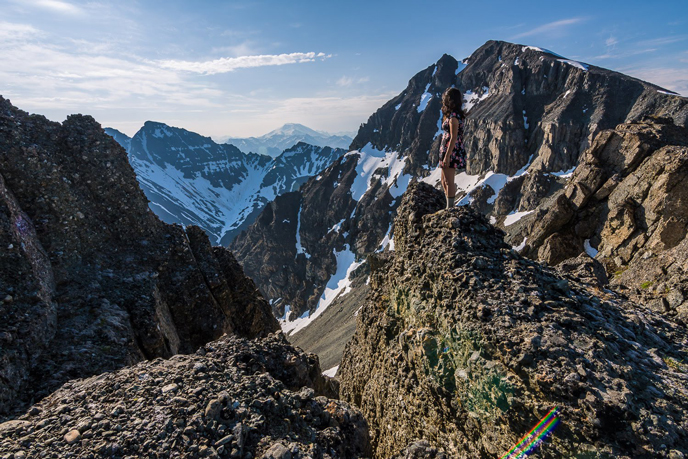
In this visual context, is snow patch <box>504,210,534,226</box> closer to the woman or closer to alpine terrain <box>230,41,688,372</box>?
alpine terrain <box>230,41,688,372</box>

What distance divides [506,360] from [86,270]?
15424 mm

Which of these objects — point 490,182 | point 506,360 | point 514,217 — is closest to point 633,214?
point 506,360

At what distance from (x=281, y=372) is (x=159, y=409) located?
11.8ft

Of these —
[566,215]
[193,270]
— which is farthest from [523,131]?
[193,270]

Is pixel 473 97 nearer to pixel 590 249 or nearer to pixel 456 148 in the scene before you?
pixel 590 249

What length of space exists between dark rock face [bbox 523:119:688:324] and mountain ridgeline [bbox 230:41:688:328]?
6.53 ft

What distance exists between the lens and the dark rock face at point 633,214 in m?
19.0

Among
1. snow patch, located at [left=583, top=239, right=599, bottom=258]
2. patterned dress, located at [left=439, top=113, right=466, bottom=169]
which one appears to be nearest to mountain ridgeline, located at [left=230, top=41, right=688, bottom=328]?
snow patch, located at [left=583, top=239, right=599, bottom=258]

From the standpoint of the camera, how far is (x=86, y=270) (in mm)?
13398

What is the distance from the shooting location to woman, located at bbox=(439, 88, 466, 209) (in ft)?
31.7

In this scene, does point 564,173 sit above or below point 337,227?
above

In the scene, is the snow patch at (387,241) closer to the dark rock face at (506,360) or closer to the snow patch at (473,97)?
the snow patch at (473,97)

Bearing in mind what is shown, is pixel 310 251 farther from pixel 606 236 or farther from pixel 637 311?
pixel 637 311

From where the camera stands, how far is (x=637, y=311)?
774 cm
